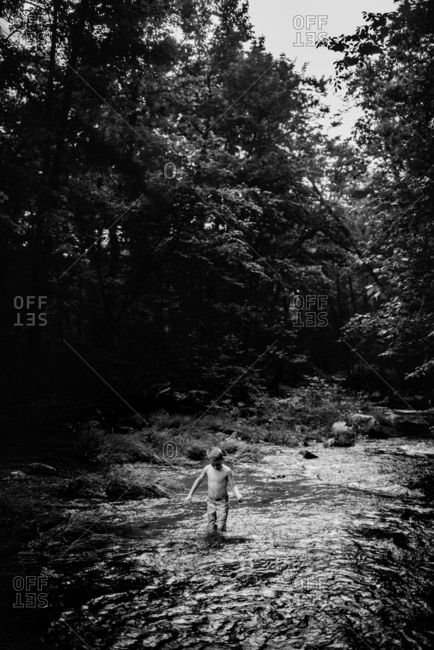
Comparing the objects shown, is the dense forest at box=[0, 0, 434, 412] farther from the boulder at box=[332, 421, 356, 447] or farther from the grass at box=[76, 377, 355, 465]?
the boulder at box=[332, 421, 356, 447]

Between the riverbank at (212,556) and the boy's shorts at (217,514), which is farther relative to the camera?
the boy's shorts at (217,514)

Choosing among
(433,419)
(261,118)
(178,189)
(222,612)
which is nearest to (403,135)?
(222,612)

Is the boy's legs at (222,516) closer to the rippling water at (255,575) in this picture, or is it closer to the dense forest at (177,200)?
the rippling water at (255,575)

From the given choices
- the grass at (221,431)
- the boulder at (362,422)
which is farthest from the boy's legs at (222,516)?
the boulder at (362,422)

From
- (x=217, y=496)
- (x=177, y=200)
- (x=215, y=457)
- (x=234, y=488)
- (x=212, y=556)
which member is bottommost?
(x=212, y=556)

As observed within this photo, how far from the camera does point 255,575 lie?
17.7ft

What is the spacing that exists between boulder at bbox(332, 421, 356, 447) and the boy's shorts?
909 centimetres

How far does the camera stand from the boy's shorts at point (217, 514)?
266 inches

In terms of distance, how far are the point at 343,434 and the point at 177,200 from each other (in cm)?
1028

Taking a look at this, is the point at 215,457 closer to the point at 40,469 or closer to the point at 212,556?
the point at 212,556

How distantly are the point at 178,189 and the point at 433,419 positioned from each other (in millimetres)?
13333

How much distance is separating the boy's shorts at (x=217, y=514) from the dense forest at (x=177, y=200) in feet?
17.7

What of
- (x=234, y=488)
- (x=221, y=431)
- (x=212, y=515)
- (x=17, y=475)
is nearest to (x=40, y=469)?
(x=17, y=475)

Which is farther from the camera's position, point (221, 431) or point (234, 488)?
point (221, 431)
